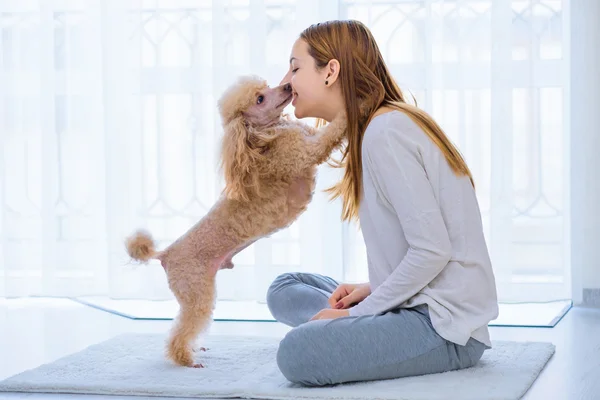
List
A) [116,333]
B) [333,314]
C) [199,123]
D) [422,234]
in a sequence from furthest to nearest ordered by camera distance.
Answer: [199,123]
[116,333]
[333,314]
[422,234]

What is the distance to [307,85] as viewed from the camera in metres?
1.90

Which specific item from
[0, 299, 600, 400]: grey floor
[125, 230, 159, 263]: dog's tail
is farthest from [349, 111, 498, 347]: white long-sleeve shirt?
[125, 230, 159, 263]: dog's tail

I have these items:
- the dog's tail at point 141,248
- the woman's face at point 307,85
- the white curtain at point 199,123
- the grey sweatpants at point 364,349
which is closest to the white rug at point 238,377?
the grey sweatpants at point 364,349

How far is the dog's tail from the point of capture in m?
2.02

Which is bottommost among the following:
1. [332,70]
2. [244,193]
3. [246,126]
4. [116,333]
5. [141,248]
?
[116,333]

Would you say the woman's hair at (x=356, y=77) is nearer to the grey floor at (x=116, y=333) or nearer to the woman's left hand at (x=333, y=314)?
the woman's left hand at (x=333, y=314)

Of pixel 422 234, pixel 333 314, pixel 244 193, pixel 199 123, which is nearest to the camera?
pixel 422 234

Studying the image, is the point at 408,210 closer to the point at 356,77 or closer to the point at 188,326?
the point at 356,77

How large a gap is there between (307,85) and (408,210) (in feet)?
1.25

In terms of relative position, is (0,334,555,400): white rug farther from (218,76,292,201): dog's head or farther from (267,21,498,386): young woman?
(218,76,292,201): dog's head

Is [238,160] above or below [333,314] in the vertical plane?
above

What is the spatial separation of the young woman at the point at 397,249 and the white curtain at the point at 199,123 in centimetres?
125

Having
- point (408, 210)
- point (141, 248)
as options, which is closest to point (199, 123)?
point (141, 248)

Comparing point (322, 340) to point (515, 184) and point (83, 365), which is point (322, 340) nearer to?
point (83, 365)
